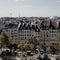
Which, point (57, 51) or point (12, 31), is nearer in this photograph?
point (57, 51)

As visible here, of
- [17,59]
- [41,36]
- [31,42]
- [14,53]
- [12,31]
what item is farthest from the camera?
[12,31]

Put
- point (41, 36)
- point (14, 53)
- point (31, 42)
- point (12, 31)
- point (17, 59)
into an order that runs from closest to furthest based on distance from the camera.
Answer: point (17, 59)
point (14, 53)
point (31, 42)
point (41, 36)
point (12, 31)

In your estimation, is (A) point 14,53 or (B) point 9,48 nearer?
(A) point 14,53

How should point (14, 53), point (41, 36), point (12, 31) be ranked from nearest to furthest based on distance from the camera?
point (14, 53) < point (41, 36) < point (12, 31)

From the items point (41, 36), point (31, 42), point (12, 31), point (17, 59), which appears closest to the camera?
point (17, 59)

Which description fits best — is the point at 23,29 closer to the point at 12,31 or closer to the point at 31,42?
the point at 12,31

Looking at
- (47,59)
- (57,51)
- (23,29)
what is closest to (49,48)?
(57,51)

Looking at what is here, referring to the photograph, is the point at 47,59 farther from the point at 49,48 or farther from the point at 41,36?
the point at 41,36

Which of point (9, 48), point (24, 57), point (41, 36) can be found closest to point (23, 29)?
point (41, 36)

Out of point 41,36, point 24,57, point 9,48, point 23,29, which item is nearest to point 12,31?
point 23,29
